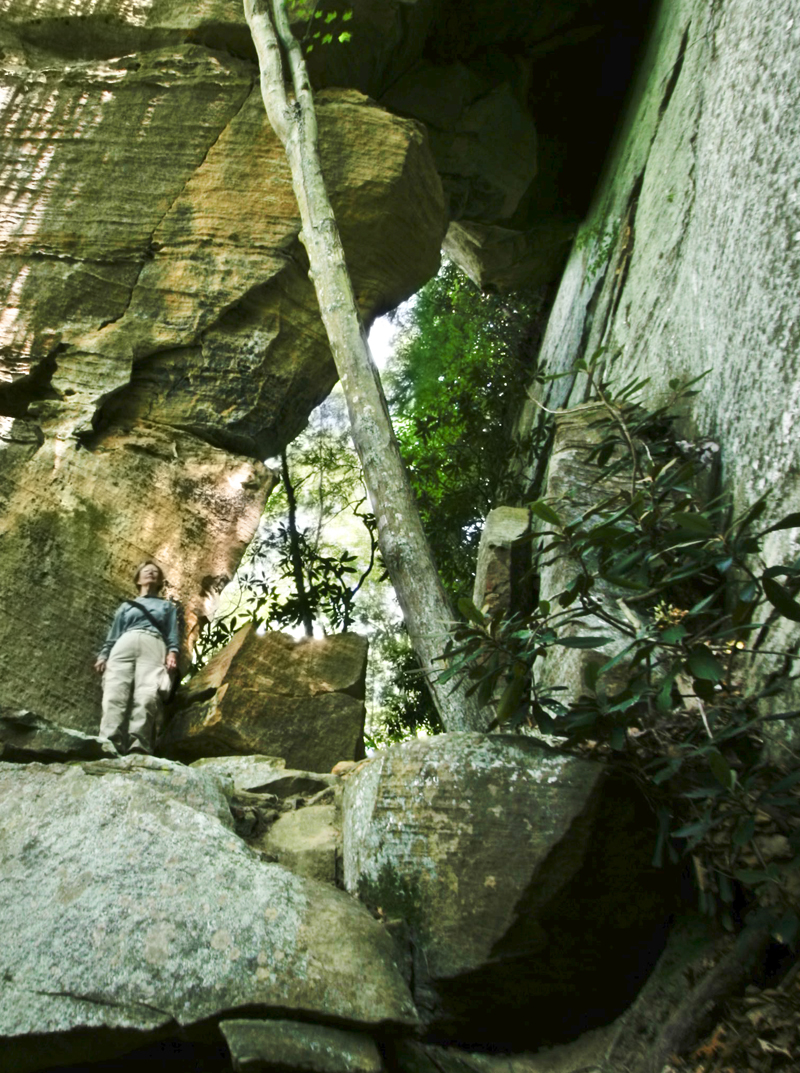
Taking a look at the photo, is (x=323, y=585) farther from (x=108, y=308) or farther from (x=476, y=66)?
(x=476, y=66)

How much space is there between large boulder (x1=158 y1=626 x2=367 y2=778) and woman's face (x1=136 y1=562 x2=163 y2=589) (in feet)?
2.16

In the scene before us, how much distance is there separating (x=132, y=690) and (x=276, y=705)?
885 mm

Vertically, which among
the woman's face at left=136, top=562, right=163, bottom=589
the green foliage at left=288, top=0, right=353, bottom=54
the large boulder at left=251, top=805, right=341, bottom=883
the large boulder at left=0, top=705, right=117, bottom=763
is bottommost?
the large boulder at left=251, top=805, right=341, bottom=883

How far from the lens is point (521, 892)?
2744mm

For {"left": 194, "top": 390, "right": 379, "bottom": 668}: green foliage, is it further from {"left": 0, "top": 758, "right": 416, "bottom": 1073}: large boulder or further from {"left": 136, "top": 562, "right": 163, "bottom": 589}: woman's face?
{"left": 0, "top": 758, "right": 416, "bottom": 1073}: large boulder

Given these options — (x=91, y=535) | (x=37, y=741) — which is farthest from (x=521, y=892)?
(x=91, y=535)

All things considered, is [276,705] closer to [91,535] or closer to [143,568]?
[143,568]

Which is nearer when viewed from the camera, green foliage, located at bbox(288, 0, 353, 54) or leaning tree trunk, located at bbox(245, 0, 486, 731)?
leaning tree trunk, located at bbox(245, 0, 486, 731)

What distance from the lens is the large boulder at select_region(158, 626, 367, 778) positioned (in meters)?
5.51

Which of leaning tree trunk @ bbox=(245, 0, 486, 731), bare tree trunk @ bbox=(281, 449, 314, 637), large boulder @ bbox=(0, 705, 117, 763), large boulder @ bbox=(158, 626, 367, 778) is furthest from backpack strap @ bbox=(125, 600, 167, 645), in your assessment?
bare tree trunk @ bbox=(281, 449, 314, 637)

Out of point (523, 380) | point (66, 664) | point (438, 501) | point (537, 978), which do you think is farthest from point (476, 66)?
point (537, 978)

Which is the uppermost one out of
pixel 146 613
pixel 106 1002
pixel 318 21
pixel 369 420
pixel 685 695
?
pixel 318 21

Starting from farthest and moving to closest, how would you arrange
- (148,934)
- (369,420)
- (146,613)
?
(146,613), (369,420), (148,934)

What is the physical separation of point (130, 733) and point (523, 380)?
5.92 m
